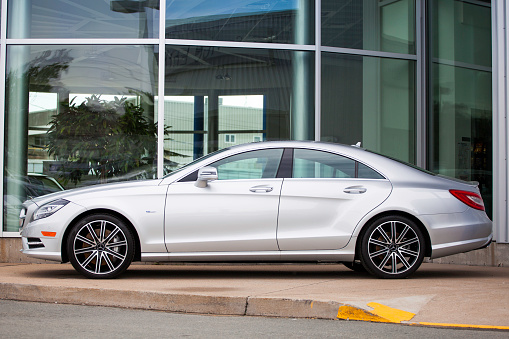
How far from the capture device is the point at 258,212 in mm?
7320

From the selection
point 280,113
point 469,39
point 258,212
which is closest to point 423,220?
point 258,212

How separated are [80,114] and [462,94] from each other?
5.88 metres

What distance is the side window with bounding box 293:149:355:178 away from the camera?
754 cm

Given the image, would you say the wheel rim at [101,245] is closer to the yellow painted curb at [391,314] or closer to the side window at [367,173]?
the side window at [367,173]

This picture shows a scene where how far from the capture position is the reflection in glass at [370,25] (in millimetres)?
11250

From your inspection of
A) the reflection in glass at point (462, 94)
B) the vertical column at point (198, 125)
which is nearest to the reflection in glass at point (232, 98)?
the vertical column at point (198, 125)

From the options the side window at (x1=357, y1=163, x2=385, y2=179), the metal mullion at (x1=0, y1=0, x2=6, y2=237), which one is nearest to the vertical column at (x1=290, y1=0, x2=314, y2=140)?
the side window at (x1=357, y1=163, x2=385, y2=179)

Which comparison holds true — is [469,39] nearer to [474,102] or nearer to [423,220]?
[474,102]

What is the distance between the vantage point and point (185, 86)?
10672 millimetres

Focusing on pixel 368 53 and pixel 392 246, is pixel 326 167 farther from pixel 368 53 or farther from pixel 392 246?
pixel 368 53

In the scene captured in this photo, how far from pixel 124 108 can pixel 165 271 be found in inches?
119

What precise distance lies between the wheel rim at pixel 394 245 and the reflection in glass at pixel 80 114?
426cm

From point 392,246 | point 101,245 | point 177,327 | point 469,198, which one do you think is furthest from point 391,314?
point 101,245

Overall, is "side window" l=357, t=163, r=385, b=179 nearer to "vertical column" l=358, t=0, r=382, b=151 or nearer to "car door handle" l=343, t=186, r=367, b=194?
"car door handle" l=343, t=186, r=367, b=194
